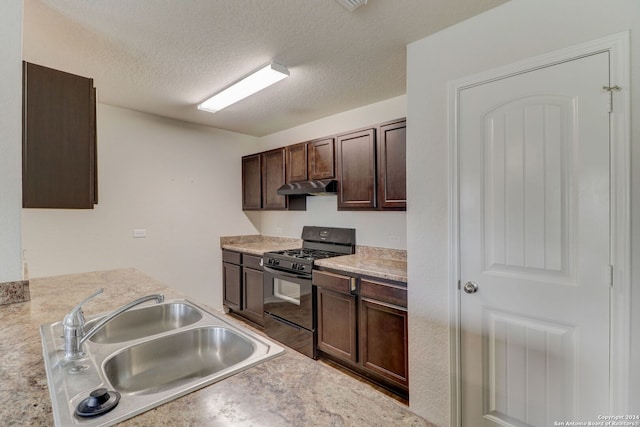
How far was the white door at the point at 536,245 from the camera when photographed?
1350mm

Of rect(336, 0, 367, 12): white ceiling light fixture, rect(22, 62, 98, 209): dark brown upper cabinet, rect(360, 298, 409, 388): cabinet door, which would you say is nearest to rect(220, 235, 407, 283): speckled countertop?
rect(360, 298, 409, 388): cabinet door

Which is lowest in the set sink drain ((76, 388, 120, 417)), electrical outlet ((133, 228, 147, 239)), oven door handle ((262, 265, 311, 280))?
oven door handle ((262, 265, 311, 280))

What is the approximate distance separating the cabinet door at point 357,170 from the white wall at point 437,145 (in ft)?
2.36

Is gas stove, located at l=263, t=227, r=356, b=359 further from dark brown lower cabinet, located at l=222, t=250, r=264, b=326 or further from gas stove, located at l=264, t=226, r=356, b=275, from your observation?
dark brown lower cabinet, located at l=222, t=250, r=264, b=326

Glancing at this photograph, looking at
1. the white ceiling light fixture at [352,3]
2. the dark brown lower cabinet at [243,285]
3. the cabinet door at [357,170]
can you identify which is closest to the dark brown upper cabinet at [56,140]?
the white ceiling light fixture at [352,3]

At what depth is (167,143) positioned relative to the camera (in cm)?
359

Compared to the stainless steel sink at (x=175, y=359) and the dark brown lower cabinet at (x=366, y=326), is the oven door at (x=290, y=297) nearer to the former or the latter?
the dark brown lower cabinet at (x=366, y=326)

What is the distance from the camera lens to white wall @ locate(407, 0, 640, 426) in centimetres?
153

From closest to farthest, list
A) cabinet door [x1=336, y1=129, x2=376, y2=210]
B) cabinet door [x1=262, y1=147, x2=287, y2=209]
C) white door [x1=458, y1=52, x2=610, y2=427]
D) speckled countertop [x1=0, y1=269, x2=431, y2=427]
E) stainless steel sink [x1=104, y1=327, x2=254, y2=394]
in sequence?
speckled countertop [x1=0, y1=269, x2=431, y2=427] → stainless steel sink [x1=104, y1=327, x2=254, y2=394] → white door [x1=458, y1=52, x2=610, y2=427] → cabinet door [x1=336, y1=129, x2=376, y2=210] → cabinet door [x1=262, y1=147, x2=287, y2=209]

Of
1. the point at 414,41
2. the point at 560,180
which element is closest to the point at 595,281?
the point at 560,180

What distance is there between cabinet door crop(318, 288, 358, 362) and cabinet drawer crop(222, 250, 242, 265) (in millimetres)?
1484

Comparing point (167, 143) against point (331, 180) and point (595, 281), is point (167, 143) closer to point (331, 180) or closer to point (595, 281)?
point (331, 180)

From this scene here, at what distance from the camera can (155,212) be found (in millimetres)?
3502

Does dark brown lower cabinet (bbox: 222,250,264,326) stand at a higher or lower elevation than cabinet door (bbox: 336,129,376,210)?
lower
